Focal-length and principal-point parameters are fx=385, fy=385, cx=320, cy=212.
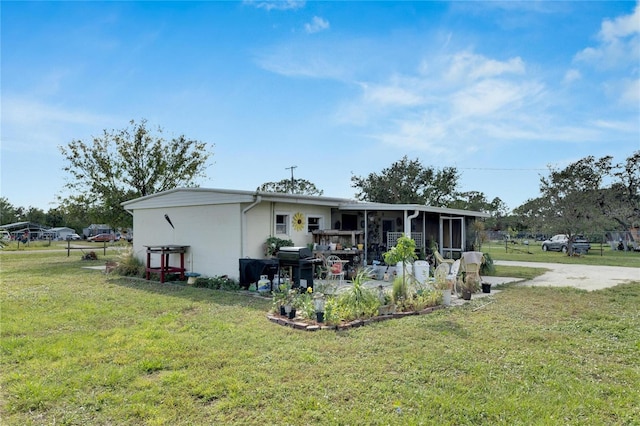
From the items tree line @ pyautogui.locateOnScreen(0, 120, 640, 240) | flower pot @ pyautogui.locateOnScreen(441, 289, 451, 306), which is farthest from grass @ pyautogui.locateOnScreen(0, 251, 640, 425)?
tree line @ pyautogui.locateOnScreen(0, 120, 640, 240)

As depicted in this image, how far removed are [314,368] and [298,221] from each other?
303 inches

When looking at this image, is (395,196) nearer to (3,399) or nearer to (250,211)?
(250,211)

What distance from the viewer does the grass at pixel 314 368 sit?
3008 millimetres

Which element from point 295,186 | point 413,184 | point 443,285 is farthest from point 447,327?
point 295,186

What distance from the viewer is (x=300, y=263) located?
27.5 ft

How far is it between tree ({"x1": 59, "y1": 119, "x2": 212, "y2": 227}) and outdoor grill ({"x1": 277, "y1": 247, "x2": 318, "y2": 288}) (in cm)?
1382

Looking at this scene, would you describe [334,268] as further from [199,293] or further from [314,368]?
[314,368]

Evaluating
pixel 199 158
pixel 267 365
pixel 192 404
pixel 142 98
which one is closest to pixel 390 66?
pixel 142 98

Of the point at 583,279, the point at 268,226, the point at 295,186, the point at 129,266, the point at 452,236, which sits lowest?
the point at 583,279

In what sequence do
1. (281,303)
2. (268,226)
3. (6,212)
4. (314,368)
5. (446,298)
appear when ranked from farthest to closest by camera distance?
(6,212) < (268,226) < (446,298) < (281,303) < (314,368)

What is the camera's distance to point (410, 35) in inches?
391

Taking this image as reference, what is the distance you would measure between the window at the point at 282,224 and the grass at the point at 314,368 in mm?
4380

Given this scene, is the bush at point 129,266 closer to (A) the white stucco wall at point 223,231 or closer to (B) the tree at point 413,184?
(A) the white stucco wall at point 223,231

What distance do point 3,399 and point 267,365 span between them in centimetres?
225
